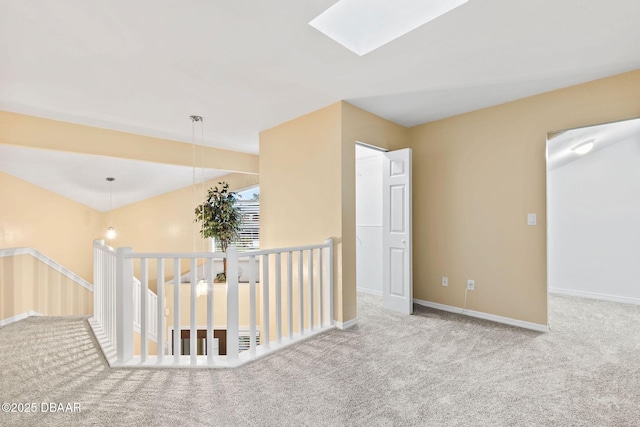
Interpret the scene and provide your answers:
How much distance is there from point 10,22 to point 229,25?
1320 mm

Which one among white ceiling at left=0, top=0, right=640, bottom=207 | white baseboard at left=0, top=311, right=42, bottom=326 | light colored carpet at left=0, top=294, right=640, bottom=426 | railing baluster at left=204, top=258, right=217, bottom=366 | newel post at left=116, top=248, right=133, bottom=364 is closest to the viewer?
light colored carpet at left=0, top=294, right=640, bottom=426

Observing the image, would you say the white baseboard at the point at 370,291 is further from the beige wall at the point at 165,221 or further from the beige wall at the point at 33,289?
the beige wall at the point at 33,289

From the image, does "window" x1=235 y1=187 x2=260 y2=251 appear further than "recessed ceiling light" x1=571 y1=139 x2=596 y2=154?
Yes

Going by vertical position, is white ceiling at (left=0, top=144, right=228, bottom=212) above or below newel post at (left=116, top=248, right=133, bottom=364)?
above

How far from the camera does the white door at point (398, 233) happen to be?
347cm

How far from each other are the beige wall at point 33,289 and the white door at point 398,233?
14.3 feet

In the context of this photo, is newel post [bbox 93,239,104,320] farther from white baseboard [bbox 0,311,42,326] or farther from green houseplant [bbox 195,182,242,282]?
green houseplant [bbox 195,182,242,282]

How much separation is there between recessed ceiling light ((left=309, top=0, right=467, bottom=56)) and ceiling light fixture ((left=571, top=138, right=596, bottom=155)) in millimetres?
2374

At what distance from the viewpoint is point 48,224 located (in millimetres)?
4945

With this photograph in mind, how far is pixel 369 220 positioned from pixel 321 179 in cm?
201

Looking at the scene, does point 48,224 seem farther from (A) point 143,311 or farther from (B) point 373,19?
(B) point 373,19

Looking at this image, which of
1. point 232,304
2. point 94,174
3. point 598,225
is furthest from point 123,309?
point 598,225

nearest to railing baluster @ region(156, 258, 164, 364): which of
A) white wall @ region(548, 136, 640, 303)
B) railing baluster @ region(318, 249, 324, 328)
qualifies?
railing baluster @ region(318, 249, 324, 328)

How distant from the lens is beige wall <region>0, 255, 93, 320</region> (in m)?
3.44
